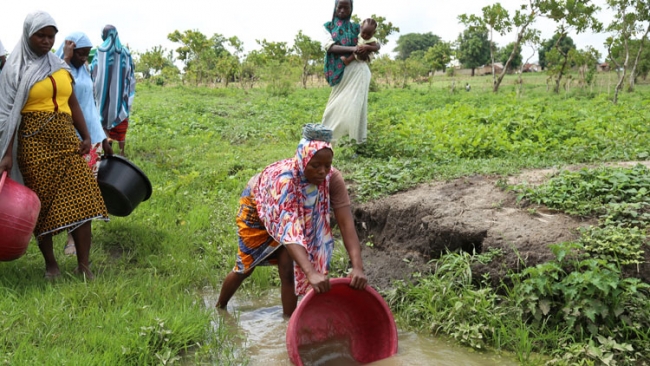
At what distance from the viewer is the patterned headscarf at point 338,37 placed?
21.2 feet

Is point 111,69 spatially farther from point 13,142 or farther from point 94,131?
point 13,142

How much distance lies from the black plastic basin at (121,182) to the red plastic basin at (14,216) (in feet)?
2.61

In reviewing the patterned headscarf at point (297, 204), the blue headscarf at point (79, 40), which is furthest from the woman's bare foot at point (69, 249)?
the patterned headscarf at point (297, 204)

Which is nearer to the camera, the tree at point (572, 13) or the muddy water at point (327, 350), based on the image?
the muddy water at point (327, 350)

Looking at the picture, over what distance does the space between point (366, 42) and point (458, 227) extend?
128 inches

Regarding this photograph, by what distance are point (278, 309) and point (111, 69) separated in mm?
3432

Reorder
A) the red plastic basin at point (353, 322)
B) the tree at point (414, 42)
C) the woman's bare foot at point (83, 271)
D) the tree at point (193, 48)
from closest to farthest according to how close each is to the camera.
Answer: the red plastic basin at point (353, 322) → the woman's bare foot at point (83, 271) → the tree at point (193, 48) → the tree at point (414, 42)

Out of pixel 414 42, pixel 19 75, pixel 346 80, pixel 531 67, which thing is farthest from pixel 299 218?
pixel 414 42

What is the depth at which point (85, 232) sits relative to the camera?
3.90m

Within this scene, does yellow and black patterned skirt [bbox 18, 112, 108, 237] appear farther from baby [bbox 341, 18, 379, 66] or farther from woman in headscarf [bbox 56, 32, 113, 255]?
baby [bbox 341, 18, 379, 66]

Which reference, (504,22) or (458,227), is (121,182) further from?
(504,22)

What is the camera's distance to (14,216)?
3352 millimetres

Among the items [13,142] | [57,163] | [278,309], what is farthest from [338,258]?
A: [13,142]

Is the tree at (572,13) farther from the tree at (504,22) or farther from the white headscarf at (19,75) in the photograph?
the white headscarf at (19,75)
